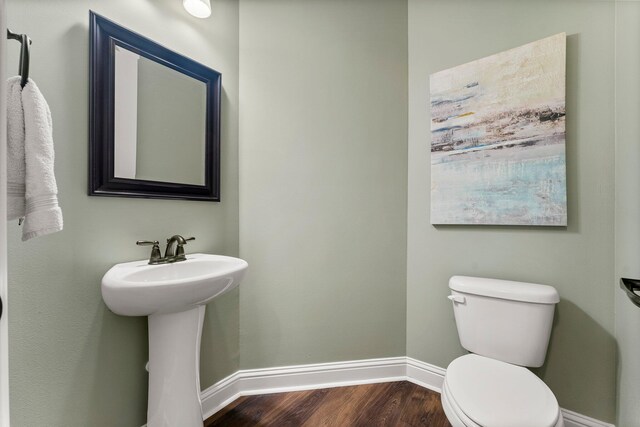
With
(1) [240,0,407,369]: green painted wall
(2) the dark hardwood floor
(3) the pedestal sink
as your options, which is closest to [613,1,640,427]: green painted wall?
(2) the dark hardwood floor

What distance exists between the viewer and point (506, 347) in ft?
4.32

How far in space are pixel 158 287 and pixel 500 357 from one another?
1468mm

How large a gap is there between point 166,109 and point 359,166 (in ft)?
3.51

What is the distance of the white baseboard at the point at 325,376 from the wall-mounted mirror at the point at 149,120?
1049 mm

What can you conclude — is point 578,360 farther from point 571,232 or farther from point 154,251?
point 154,251

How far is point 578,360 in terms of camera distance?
1347mm

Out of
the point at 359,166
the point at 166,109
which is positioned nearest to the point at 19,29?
the point at 166,109

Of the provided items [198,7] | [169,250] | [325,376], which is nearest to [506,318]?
[325,376]

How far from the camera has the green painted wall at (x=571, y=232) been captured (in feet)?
4.23

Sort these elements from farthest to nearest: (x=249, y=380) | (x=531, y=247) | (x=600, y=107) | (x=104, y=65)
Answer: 1. (x=249, y=380)
2. (x=531, y=247)
3. (x=600, y=107)
4. (x=104, y=65)

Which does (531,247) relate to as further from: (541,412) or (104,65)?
(104,65)

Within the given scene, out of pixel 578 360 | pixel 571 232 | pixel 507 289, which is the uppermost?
pixel 571 232

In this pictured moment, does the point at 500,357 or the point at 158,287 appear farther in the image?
the point at 500,357

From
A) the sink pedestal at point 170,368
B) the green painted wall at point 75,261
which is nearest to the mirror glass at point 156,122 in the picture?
the green painted wall at point 75,261
